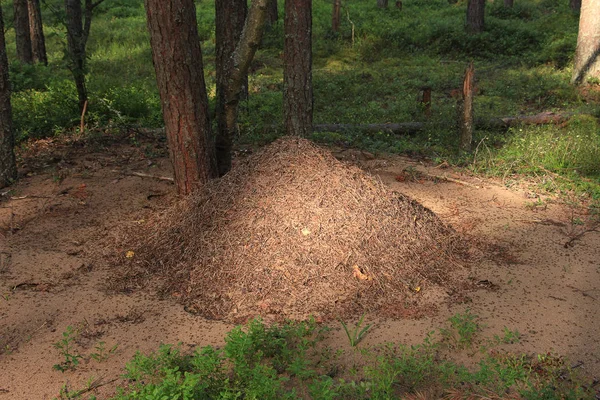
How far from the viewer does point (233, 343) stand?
331 cm

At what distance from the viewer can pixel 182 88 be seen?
17.3ft

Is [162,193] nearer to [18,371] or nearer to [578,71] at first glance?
[18,371]

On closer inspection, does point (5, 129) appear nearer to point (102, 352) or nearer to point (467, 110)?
point (102, 352)

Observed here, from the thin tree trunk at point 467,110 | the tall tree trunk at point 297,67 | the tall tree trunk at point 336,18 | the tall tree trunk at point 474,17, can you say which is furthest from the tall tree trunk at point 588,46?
the tall tree trunk at point 336,18

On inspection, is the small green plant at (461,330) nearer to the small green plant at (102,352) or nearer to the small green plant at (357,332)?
the small green plant at (357,332)

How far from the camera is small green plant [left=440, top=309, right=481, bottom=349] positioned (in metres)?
3.62

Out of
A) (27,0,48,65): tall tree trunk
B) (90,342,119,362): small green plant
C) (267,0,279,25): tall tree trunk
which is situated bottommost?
(90,342,119,362): small green plant

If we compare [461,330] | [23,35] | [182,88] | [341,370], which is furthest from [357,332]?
[23,35]

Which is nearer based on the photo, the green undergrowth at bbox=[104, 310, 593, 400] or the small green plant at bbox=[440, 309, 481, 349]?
the green undergrowth at bbox=[104, 310, 593, 400]

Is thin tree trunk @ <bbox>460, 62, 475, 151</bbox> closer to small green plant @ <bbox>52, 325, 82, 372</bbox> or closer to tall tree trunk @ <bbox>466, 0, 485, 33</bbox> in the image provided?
small green plant @ <bbox>52, 325, 82, 372</bbox>

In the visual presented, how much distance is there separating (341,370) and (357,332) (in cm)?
45

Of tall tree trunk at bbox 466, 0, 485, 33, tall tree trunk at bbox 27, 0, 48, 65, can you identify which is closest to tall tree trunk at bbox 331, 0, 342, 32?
tall tree trunk at bbox 466, 0, 485, 33

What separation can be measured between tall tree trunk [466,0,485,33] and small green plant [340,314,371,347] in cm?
1498

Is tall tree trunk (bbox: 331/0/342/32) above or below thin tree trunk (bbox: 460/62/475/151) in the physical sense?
above
